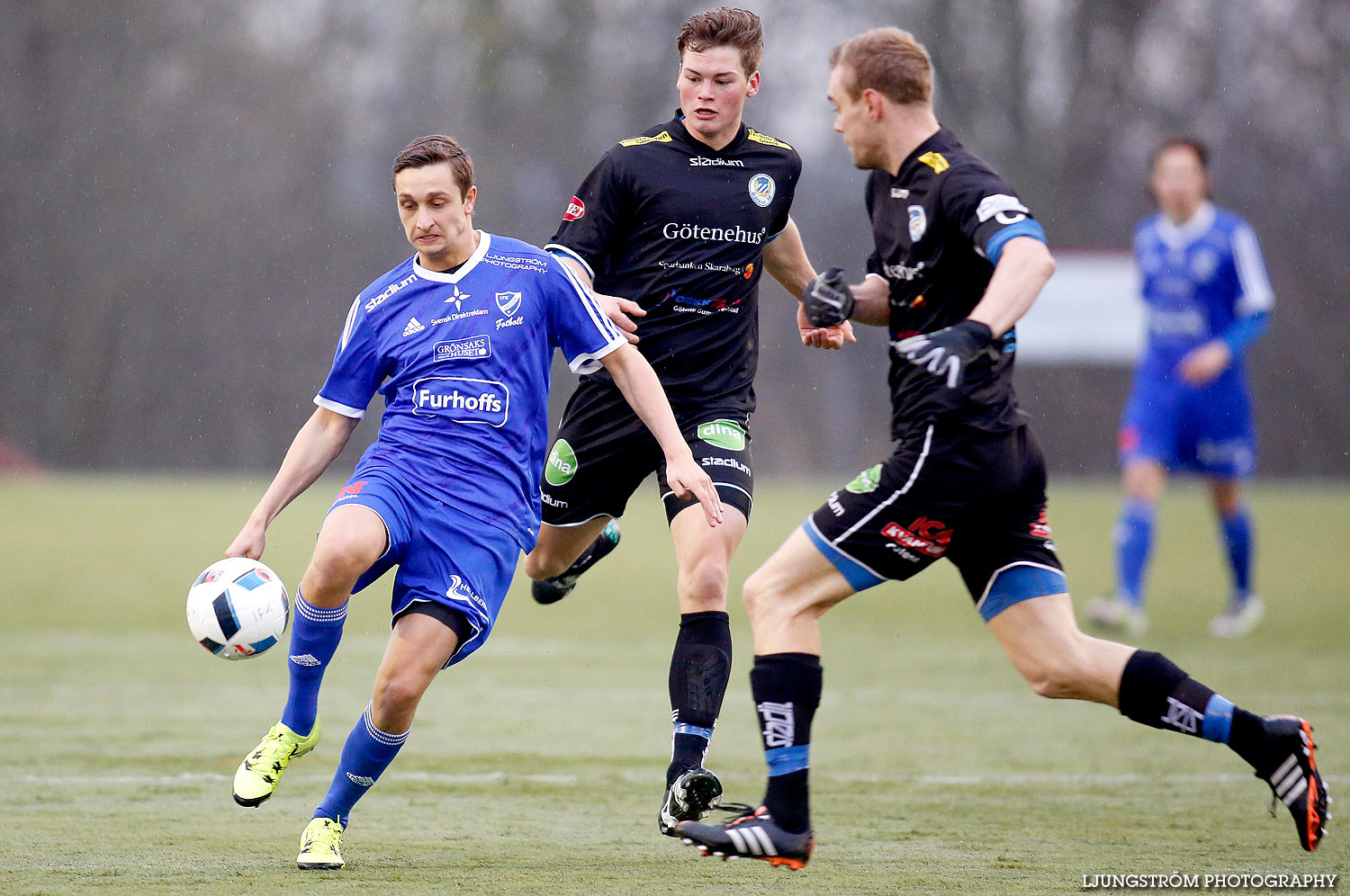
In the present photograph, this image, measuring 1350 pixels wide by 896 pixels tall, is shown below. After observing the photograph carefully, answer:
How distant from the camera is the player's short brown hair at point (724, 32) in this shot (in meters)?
4.66

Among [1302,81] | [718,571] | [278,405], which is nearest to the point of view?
[718,571]

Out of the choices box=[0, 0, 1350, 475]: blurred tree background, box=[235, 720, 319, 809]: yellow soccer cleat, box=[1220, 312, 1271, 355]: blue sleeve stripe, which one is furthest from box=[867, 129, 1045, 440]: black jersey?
box=[0, 0, 1350, 475]: blurred tree background

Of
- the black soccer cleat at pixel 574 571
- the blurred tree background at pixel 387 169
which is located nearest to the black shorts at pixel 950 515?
the black soccer cleat at pixel 574 571

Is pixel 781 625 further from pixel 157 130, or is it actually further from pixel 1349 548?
pixel 157 130

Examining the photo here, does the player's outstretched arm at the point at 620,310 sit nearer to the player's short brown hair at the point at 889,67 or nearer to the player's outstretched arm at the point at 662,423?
the player's outstretched arm at the point at 662,423

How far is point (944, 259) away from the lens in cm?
393

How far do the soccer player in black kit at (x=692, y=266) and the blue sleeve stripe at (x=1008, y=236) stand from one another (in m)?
0.97

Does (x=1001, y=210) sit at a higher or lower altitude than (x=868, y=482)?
higher

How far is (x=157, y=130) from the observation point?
69.7 feet

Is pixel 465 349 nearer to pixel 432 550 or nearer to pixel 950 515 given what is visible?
pixel 432 550

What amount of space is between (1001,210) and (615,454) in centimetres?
172

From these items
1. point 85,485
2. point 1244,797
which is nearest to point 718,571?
point 1244,797

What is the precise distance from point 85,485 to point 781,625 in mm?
16853

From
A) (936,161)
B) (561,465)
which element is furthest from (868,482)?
(561,465)
